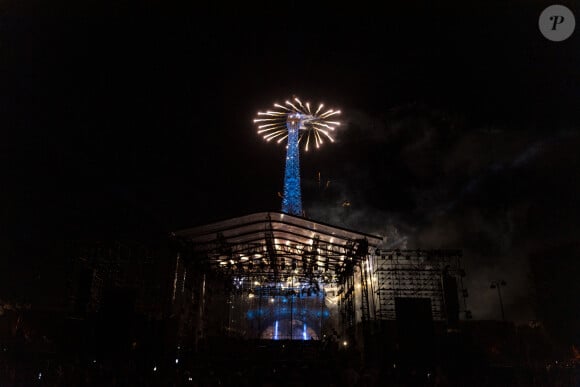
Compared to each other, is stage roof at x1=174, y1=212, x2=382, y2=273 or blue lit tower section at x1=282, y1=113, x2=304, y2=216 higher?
blue lit tower section at x1=282, y1=113, x2=304, y2=216

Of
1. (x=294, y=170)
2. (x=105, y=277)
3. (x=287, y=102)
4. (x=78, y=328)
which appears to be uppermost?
(x=287, y=102)

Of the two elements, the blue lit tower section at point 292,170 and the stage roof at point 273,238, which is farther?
the blue lit tower section at point 292,170

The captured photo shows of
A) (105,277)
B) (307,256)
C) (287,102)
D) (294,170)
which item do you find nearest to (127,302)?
(105,277)

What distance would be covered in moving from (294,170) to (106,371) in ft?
85.9

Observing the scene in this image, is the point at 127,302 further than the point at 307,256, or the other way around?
the point at 307,256

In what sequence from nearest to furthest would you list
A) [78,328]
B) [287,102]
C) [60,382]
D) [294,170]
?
[60,382] → [78,328] → [287,102] → [294,170]

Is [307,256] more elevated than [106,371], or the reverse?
[307,256]

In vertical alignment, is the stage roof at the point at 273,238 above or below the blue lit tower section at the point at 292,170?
below

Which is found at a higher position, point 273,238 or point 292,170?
point 292,170

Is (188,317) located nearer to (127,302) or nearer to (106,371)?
(127,302)

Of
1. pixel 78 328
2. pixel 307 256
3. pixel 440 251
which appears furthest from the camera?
pixel 307 256

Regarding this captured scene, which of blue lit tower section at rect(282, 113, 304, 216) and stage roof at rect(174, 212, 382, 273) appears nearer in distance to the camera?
stage roof at rect(174, 212, 382, 273)

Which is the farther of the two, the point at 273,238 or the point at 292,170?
the point at 292,170

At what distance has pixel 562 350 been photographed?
2875 cm
